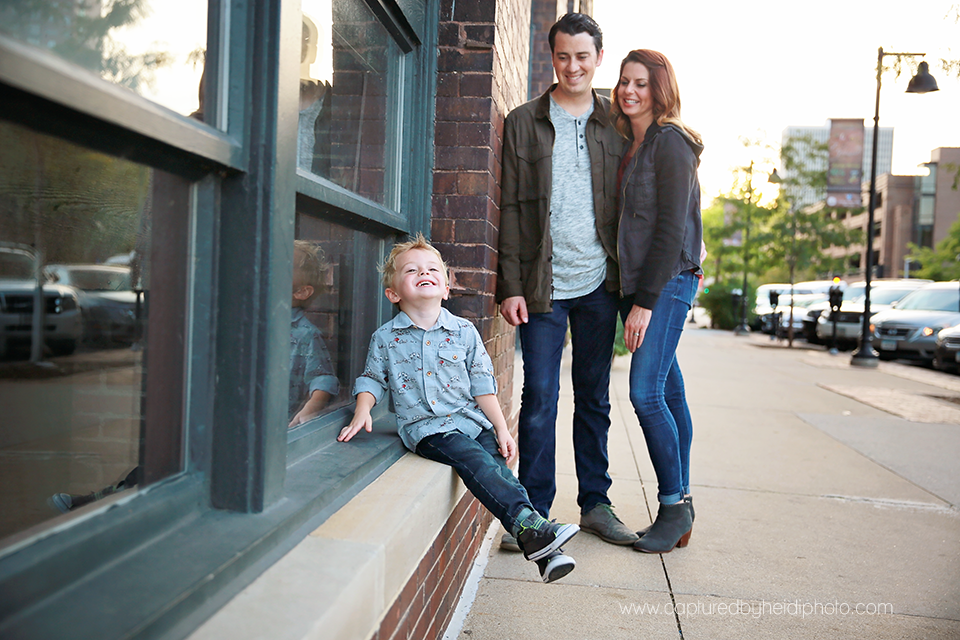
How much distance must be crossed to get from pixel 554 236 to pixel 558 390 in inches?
26.5

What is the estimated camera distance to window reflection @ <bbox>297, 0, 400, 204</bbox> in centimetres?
204

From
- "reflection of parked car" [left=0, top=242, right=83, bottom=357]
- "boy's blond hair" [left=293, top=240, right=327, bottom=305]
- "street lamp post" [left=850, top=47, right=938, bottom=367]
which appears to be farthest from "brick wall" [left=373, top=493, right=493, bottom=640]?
"street lamp post" [left=850, top=47, right=938, bottom=367]

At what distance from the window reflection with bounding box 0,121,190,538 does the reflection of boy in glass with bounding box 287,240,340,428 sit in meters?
0.42

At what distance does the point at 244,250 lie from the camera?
1528 millimetres

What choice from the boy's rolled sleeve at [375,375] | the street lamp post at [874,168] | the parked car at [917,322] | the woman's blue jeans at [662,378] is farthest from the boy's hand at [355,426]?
the parked car at [917,322]

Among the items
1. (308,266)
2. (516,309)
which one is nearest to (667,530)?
(516,309)

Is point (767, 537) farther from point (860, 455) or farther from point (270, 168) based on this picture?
point (270, 168)

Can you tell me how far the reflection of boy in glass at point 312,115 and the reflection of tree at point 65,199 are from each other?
0.44 meters

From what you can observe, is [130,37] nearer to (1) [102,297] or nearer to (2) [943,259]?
(1) [102,297]

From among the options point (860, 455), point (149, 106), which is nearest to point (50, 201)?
point (149, 106)

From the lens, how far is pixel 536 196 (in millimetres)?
3246

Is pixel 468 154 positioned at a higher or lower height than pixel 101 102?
higher

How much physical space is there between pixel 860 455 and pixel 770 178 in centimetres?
1868

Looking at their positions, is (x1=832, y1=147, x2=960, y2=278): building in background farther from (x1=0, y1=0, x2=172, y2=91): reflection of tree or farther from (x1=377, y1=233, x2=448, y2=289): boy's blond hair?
(x1=0, y1=0, x2=172, y2=91): reflection of tree
